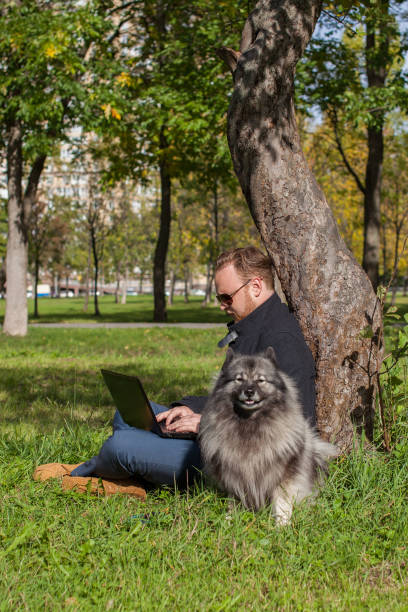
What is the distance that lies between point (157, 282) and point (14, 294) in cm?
784

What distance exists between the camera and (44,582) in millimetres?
2832

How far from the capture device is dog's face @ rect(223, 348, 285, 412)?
3.09 m

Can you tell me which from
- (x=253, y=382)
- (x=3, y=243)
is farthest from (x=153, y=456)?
(x=3, y=243)

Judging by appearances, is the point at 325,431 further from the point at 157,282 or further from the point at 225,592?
the point at 157,282

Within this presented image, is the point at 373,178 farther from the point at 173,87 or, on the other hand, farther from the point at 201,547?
the point at 201,547

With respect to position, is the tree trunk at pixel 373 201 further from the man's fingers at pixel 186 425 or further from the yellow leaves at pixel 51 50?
the man's fingers at pixel 186 425

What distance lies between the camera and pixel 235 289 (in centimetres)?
381

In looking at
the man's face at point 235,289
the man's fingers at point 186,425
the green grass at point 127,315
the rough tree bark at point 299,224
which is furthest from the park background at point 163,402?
the green grass at point 127,315

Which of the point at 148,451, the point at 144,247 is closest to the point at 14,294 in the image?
the point at 148,451

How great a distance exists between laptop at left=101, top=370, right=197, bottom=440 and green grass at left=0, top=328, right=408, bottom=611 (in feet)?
1.37

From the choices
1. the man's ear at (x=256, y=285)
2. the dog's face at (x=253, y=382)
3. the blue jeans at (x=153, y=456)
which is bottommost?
the blue jeans at (x=153, y=456)

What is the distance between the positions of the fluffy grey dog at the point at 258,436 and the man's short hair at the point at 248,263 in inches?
28.8

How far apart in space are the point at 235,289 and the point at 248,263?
0.20 metres

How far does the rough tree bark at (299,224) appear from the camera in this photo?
4.18 meters
